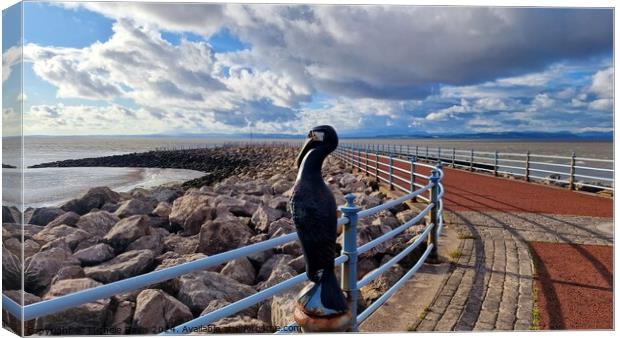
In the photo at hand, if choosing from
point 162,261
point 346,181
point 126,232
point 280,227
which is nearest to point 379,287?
point 280,227

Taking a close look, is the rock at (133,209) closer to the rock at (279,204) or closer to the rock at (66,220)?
the rock at (66,220)

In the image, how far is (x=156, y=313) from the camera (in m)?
3.56

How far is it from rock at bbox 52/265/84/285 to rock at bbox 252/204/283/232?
2.54 metres

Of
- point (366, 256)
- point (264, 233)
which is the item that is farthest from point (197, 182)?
point (366, 256)

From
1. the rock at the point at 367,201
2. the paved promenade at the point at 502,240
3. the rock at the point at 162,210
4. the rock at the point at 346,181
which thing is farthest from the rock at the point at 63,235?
the rock at the point at 346,181

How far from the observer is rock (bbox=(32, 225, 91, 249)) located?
5956 millimetres

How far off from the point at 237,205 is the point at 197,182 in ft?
50.1

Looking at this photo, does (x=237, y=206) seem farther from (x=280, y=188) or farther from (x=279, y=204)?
(x=280, y=188)

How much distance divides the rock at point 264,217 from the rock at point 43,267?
2476mm

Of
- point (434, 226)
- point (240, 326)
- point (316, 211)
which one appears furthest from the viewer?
point (434, 226)

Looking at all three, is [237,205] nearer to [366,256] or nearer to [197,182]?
[366,256]

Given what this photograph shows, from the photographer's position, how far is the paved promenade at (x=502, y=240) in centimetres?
327

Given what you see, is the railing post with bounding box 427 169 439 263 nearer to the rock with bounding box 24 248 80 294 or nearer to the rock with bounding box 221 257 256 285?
the rock with bounding box 221 257 256 285

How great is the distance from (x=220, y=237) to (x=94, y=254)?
1.50 metres
